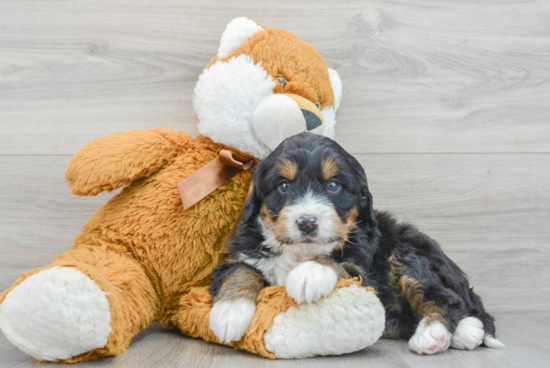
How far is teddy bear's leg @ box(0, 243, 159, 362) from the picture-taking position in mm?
1256

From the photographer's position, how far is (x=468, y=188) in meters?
2.34

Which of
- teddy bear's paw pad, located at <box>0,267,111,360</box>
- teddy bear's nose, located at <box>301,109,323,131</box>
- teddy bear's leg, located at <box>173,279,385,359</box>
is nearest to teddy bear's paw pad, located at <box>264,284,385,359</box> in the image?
teddy bear's leg, located at <box>173,279,385,359</box>

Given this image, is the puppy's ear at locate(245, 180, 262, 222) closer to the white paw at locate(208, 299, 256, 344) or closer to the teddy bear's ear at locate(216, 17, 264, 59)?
the white paw at locate(208, 299, 256, 344)

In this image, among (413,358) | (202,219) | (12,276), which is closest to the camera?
(413,358)

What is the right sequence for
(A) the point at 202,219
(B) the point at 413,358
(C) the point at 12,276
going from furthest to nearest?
(C) the point at 12,276, (A) the point at 202,219, (B) the point at 413,358

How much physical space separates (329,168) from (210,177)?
503 mm

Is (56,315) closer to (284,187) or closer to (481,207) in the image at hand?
(284,187)

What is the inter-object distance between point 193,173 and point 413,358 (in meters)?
1.04

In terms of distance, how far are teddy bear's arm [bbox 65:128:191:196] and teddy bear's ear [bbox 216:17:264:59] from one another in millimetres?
445

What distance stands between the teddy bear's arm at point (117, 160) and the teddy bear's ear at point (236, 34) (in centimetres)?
44

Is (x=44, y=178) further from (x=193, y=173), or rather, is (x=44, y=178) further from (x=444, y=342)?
(x=444, y=342)

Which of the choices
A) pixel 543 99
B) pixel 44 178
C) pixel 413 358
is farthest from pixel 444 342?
pixel 44 178

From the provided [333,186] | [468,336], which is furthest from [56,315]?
[468,336]

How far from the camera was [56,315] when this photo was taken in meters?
1.25
